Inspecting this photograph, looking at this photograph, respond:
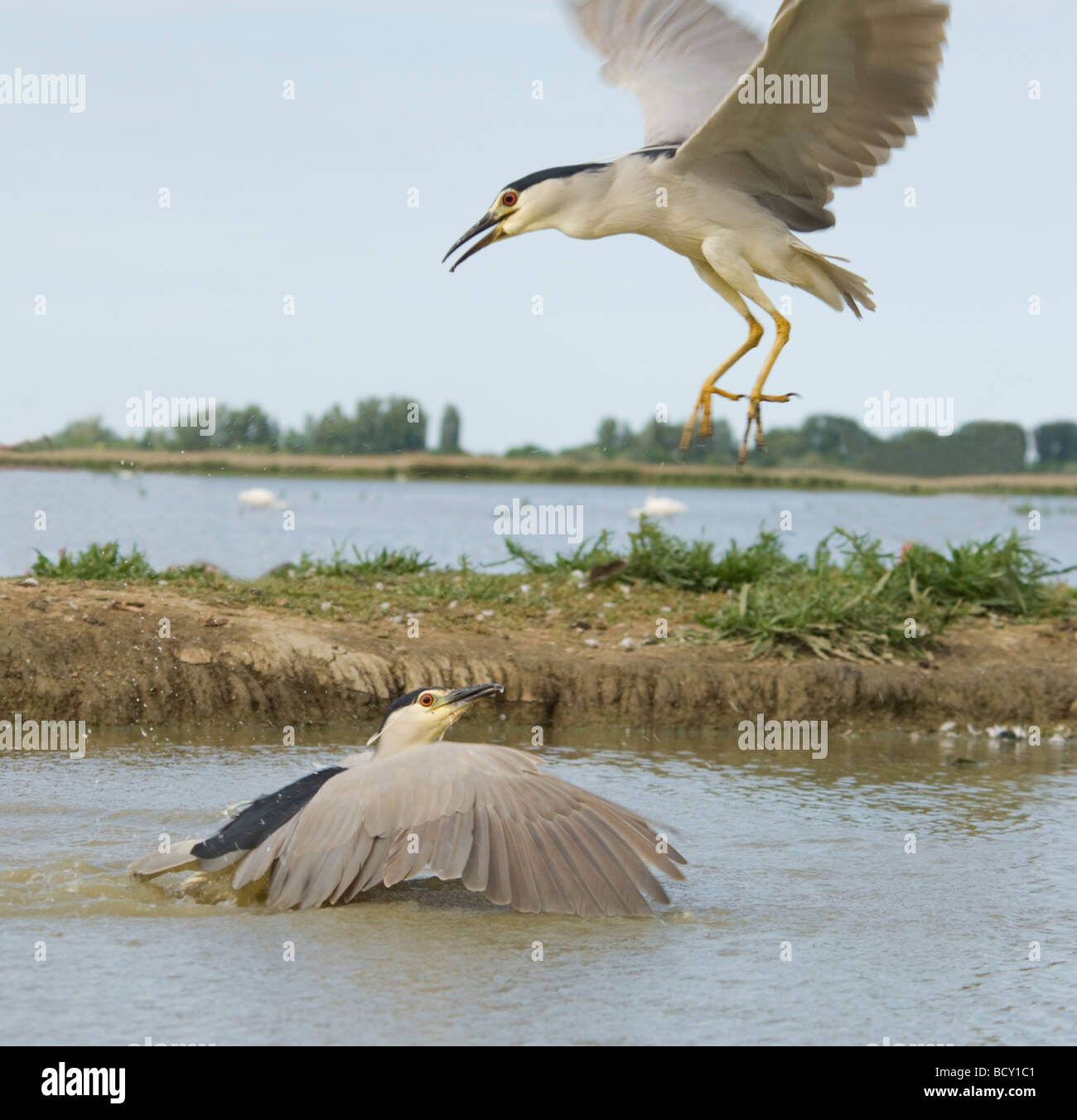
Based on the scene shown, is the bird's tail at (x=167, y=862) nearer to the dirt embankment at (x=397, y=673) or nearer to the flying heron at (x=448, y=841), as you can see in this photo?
the flying heron at (x=448, y=841)

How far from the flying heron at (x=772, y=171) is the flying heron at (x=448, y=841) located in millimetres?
1332

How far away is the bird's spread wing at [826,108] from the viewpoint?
4.94 meters

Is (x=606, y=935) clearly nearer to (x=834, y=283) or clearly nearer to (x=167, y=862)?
(x=167, y=862)

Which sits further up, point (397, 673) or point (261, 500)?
point (261, 500)

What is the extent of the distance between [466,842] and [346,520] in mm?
15619

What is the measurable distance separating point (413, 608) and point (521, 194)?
160 inches

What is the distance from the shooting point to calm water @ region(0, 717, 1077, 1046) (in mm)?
3877

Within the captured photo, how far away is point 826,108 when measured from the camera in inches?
212

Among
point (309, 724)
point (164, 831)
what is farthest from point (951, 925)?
point (309, 724)

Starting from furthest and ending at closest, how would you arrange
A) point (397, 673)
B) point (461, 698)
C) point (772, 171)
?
point (397, 673) → point (772, 171) → point (461, 698)

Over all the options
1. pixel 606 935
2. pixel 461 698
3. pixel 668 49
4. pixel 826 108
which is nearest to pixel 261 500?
pixel 668 49

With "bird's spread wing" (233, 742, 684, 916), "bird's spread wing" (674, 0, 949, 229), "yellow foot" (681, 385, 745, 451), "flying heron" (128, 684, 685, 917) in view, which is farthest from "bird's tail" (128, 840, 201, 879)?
"bird's spread wing" (674, 0, 949, 229)
